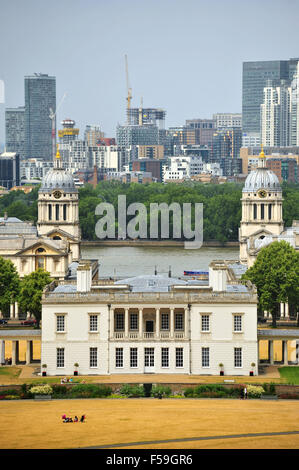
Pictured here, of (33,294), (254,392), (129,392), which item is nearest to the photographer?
(254,392)

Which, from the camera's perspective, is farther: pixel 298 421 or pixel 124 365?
pixel 124 365

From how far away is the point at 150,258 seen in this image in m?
153

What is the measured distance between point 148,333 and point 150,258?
74.1m

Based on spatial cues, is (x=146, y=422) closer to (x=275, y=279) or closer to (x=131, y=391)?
(x=131, y=391)

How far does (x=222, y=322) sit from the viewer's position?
78625 mm

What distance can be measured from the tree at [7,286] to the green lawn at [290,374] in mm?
23805

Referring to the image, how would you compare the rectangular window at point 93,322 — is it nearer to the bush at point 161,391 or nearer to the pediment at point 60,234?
the bush at point 161,391

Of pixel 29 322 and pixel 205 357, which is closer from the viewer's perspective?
pixel 205 357

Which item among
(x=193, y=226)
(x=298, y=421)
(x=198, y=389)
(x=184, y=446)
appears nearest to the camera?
(x=184, y=446)

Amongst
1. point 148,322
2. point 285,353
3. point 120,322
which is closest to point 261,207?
point 285,353

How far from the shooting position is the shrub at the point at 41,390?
70.5 m

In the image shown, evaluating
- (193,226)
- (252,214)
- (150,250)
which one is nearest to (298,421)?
(252,214)
